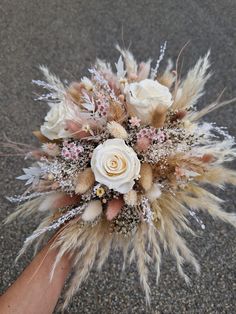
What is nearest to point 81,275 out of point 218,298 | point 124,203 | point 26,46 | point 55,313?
point 124,203

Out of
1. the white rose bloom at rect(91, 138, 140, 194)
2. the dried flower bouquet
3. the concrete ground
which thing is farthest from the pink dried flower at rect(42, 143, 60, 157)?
the concrete ground

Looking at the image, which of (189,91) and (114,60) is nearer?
(189,91)

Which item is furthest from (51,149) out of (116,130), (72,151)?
(116,130)

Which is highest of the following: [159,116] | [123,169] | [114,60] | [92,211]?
[114,60]

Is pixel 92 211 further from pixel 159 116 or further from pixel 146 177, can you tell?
pixel 159 116

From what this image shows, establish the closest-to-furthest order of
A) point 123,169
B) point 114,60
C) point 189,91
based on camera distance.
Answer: point 123,169 → point 189,91 → point 114,60

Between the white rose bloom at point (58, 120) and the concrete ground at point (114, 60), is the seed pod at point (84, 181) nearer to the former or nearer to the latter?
the white rose bloom at point (58, 120)

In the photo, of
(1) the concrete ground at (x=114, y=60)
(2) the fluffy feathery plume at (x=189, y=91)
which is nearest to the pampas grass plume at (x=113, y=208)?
(2) the fluffy feathery plume at (x=189, y=91)
